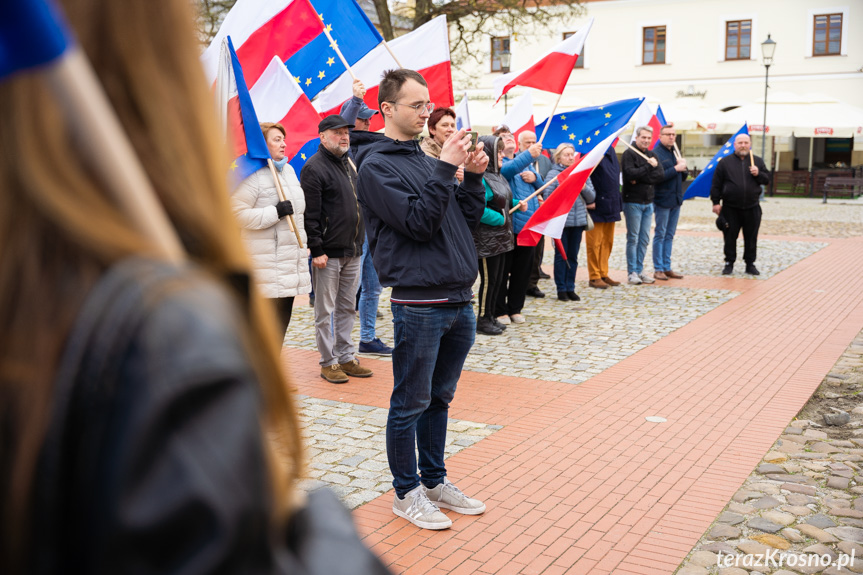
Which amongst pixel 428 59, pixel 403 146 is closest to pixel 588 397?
pixel 403 146

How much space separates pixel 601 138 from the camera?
11.8 metres

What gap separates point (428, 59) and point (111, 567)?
28.4 ft

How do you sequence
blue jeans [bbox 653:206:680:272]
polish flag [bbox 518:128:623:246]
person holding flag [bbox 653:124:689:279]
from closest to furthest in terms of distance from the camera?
polish flag [bbox 518:128:623:246], person holding flag [bbox 653:124:689:279], blue jeans [bbox 653:206:680:272]

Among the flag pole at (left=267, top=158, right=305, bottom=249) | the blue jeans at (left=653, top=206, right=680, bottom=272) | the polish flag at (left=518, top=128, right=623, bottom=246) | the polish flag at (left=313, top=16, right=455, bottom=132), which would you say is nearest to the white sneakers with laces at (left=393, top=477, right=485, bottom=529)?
the flag pole at (left=267, top=158, right=305, bottom=249)

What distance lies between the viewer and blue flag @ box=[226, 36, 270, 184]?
21.5 feet

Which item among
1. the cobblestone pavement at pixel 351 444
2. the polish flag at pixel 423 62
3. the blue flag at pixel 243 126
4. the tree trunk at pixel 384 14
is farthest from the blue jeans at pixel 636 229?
the tree trunk at pixel 384 14

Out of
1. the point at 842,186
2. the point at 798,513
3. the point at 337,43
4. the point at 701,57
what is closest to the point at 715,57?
the point at 701,57

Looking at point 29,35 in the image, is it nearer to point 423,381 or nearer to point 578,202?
point 423,381

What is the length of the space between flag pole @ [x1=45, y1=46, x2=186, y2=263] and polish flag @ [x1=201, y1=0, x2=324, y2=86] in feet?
23.3

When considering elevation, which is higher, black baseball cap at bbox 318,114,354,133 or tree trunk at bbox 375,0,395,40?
tree trunk at bbox 375,0,395,40

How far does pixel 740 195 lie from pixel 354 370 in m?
8.74

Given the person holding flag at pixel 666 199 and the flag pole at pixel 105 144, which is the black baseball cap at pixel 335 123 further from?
the person holding flag at pixel 666 199

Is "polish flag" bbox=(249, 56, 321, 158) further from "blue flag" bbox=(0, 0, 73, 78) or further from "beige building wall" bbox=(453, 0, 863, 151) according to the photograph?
"beige building wall" bbox=(453, 0, 863, 151)

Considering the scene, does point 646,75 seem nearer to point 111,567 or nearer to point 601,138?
point 601,138
